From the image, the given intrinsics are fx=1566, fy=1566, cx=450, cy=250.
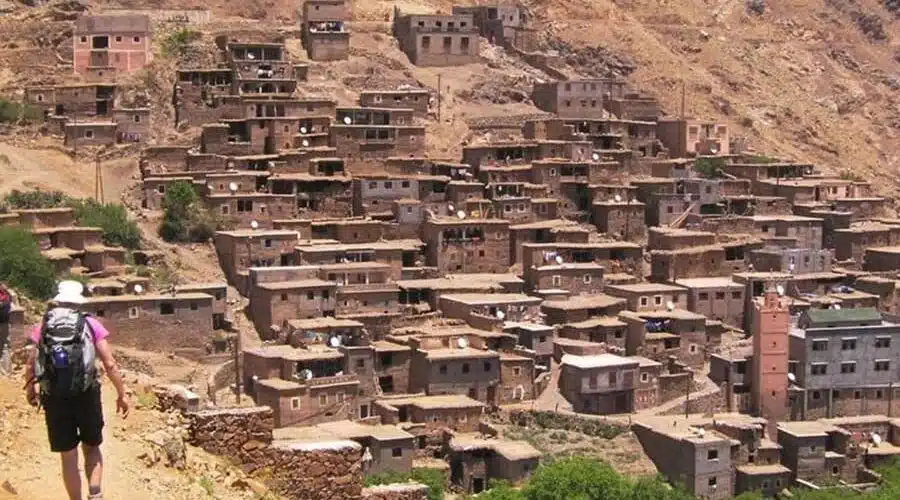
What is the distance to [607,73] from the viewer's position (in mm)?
45312

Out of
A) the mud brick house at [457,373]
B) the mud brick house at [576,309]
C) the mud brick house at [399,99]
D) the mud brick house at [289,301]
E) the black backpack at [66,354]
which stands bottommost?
the mud brick house at [457,373]

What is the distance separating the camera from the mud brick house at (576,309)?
28.3 meters

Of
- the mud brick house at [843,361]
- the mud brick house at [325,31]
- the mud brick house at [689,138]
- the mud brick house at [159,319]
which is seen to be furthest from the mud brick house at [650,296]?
the mud brick house at [325,31]

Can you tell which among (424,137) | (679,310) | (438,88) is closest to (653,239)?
(679,310)

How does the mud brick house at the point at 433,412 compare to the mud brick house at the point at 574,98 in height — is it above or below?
below

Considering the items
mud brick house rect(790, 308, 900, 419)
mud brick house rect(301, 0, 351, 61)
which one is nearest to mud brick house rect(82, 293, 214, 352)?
mud brick house rect(790, 308, 900, 419)

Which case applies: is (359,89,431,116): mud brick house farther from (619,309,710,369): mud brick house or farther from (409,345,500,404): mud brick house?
(409,345,500,404): mud brick house

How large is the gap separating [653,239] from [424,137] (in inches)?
216

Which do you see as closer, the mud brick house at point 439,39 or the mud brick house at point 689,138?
the mud brick house at point 689,138

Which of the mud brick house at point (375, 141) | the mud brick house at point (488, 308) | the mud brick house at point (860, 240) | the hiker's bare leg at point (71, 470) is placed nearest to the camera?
the hiker's bare leg at point (71, 470)

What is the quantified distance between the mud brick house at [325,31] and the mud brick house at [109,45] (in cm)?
470

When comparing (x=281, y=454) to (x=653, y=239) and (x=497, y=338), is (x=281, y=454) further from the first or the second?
(x=653, y=239)

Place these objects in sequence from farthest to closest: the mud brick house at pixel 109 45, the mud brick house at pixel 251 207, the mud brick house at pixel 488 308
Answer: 1. the mud brick house at pixel 109 45
2. the mud brick house at pixel 251 207
3. the mud brick house at pixel 488 308

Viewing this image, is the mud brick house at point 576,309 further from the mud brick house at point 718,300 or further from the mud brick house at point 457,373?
the mud brick house at point 457,373
